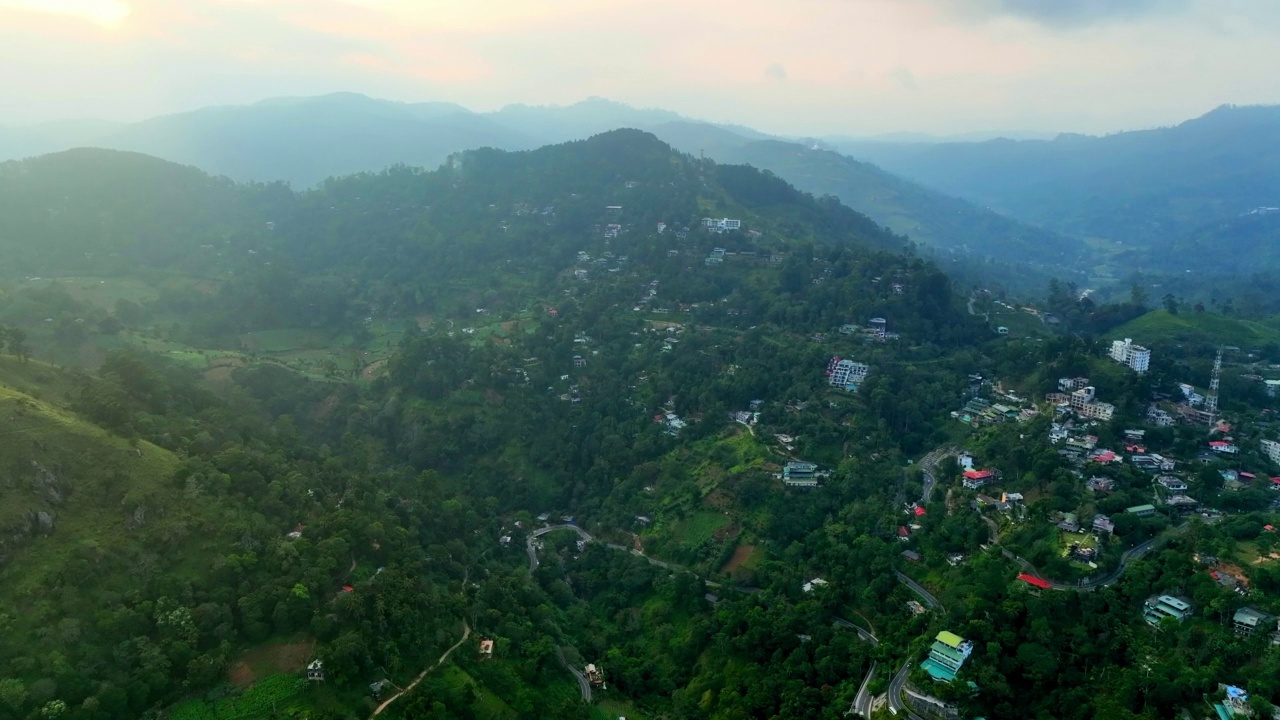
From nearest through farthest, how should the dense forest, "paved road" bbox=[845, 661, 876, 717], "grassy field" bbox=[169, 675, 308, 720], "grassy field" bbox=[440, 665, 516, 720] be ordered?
1. "grassy field" bbox=[169, 675, 308, 720]
2. the dense forest
3. "paved road" bbox=[845, 661, 876, 717]
4. "grassy field" bbox=[440, 665, 516, 720]

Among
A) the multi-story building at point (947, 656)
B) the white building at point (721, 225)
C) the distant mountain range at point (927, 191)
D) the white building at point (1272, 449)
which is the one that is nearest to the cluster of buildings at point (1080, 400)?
the white building at point (1272, 449)

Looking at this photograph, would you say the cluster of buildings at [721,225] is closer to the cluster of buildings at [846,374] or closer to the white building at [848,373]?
the cluster of buildings at [846,374]

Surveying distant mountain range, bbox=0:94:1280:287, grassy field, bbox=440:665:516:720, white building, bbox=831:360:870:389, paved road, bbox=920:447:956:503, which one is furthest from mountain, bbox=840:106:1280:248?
grassy field, bbox=440:665:516:720

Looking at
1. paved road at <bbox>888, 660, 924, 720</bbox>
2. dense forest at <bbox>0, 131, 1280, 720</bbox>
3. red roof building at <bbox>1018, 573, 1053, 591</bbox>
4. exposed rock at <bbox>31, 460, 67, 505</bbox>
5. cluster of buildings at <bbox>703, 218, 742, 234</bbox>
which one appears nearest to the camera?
paved road at <bbox>888, 660, 924, 720</bbox>

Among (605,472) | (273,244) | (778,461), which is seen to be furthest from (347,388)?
(273,244)

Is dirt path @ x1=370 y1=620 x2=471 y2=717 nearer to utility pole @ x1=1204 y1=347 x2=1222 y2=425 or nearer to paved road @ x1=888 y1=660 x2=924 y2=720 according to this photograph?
paved road @ x1=888 y1=660 x2=924 y2=720
